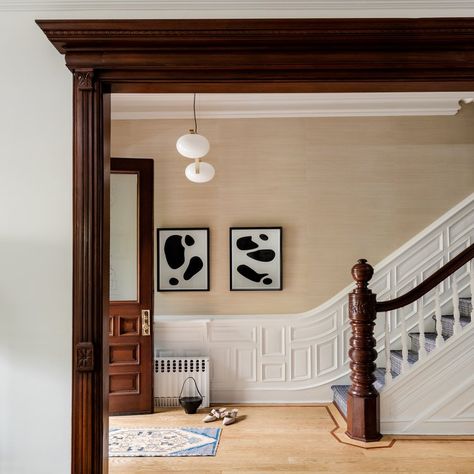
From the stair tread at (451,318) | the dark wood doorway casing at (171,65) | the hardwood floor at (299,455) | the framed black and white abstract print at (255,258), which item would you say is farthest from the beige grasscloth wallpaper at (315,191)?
the dark wood doorway casing at (171,65)

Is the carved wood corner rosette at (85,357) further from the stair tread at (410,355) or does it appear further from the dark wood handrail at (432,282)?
the stair tread at (410,355)

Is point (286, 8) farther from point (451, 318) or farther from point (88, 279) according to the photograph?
point (451, 318)

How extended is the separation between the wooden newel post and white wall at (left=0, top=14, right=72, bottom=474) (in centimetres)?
232

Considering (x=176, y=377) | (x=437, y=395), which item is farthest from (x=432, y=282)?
(x=176, y=377)

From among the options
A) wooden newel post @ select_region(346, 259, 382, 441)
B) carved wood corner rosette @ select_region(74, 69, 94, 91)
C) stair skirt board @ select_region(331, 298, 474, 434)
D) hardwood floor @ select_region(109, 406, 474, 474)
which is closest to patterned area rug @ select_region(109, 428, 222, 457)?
hardwood floor @ select_region(109, 406, 474, 474)

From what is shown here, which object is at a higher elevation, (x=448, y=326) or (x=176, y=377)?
(x=448, y=326)

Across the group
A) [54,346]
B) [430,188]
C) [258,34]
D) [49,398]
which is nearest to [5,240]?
[54,346]

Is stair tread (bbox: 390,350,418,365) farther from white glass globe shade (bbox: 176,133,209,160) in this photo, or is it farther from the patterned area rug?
white glass globe shade (bbox: 176,133,209,160)

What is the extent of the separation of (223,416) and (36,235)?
9.08 ft

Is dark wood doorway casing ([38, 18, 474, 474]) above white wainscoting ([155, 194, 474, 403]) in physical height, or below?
above

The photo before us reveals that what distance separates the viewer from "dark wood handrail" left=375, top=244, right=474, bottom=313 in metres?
3.76

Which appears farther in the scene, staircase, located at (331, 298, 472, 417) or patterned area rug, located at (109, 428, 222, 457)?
staircase, located at (331, 298, 472, 417)

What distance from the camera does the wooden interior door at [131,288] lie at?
173 inches

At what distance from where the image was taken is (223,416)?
421 centimetres
